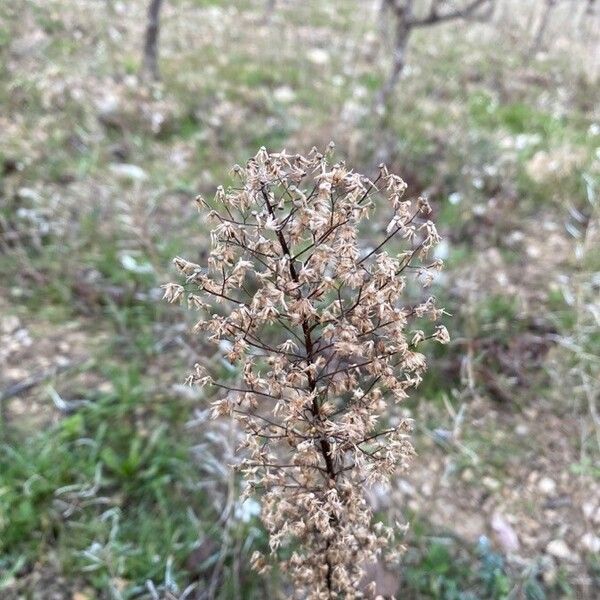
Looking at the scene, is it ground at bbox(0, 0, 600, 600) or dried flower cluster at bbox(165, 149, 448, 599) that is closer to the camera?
dried flower cluster at bbox(165, 149, 448, 599)

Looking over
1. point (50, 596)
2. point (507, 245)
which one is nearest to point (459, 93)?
point (507, 245)

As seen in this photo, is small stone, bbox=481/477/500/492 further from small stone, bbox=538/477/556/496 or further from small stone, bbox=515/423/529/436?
small stone, bbox=515/423/529/436

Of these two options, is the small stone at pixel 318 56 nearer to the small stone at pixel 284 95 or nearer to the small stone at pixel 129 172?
the small stone at pixel 284 95

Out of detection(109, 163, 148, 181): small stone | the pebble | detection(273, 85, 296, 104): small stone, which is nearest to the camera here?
the pebble

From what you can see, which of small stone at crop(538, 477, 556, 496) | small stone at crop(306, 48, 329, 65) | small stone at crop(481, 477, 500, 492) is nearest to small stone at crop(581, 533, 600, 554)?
small stone at crop(538, 477, 556, 496)

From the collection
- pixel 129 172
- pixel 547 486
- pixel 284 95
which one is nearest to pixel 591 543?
pixel 547 486

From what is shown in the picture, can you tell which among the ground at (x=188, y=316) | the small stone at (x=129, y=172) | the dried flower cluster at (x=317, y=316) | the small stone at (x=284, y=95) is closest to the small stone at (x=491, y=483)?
the ground at (x=188, y=316)

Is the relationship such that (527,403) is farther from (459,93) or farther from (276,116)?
(459,93)
